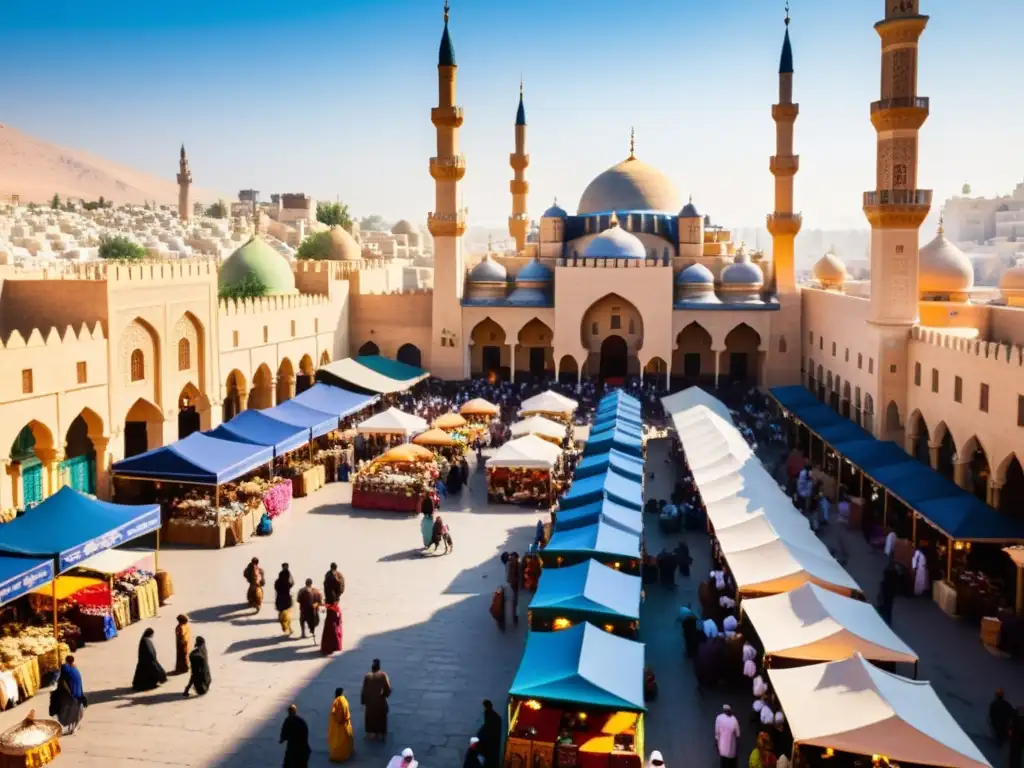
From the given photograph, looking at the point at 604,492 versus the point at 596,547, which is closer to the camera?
the point at 596,547

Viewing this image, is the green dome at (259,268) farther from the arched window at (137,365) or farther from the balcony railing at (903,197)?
the balcony railing at (903,197)

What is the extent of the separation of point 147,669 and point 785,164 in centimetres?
2900

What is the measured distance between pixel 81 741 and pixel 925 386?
52.8ft

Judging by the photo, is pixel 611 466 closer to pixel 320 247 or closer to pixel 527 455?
pixel 527 455

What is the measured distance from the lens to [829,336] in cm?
2842

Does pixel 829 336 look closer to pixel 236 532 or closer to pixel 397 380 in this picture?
pixel 397 380

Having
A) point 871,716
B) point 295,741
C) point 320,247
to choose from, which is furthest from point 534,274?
point 871,716

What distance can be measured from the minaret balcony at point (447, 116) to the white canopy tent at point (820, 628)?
83.0ft

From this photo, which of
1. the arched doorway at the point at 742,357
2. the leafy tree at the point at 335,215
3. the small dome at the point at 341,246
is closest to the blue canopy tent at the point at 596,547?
the arched doorway at the point at 742,357

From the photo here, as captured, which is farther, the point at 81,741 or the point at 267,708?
the point at 267,708

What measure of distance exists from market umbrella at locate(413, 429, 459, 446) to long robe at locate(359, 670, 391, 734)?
11.7 meters

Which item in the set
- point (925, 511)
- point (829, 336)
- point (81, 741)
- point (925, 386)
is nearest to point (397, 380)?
point (829, 336)

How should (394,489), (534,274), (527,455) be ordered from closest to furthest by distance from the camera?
(394,489) → (527,455) → (534,274)

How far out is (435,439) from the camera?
21.7 metres
